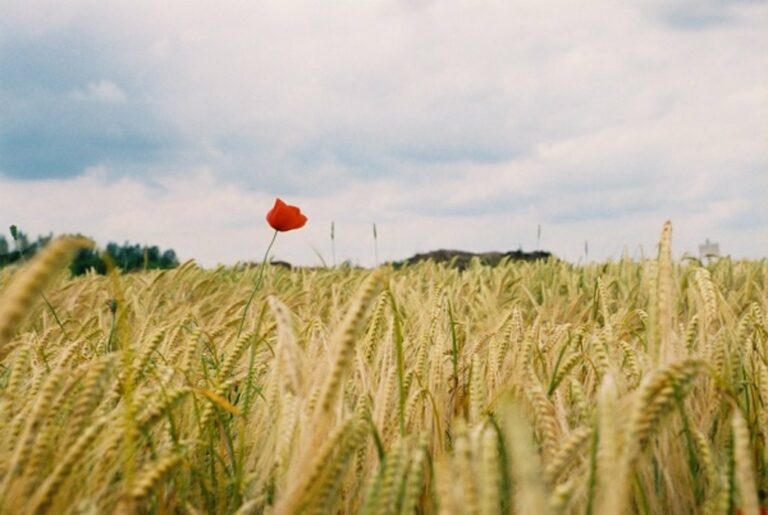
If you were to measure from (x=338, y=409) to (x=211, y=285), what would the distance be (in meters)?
3.61

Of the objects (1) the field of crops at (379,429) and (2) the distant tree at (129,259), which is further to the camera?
(2) the distant tree at (129,259)

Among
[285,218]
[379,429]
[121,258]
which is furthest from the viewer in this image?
[121,258]

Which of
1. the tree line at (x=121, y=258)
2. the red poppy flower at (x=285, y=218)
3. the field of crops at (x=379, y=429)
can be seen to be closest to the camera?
the field of crops at (x=379, y=429)

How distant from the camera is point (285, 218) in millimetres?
2566

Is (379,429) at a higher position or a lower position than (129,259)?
lower

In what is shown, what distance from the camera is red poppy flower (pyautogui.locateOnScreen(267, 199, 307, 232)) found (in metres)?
2.55

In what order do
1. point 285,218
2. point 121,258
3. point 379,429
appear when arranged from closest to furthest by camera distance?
point 379,429
point 285,218
point 121,258

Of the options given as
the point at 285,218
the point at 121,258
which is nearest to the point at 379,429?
the point at 285,218

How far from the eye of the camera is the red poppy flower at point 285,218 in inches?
100

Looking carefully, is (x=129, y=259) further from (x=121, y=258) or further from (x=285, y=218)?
(x=285, y=218)

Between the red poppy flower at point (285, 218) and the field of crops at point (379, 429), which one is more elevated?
the red poppy flower at point (285, 218)

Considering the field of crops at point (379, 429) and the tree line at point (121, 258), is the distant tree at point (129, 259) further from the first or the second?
the field of crops at point (379, 429)

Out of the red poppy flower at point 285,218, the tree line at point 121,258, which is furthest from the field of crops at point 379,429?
the tree line at point 121,258

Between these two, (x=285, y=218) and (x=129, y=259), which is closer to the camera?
(x=285, y=218)
